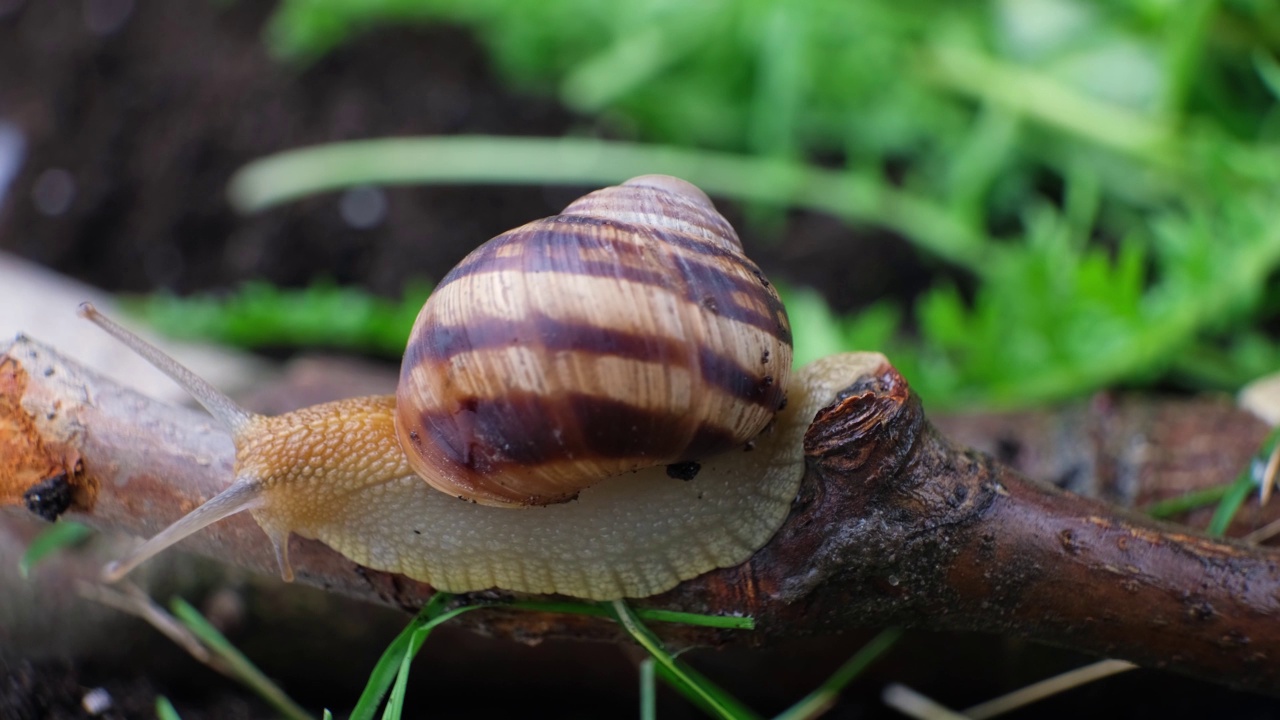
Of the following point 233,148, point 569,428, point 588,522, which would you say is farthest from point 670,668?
point 233,148

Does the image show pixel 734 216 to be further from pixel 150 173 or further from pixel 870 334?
pixel 150 173

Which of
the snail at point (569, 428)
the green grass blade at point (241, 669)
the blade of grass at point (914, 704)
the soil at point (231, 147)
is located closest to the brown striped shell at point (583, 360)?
the snail at point (569, 428)

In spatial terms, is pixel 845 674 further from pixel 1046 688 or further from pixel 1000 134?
pixel 1000 134

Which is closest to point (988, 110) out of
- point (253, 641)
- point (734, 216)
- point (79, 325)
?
point (734, 216)

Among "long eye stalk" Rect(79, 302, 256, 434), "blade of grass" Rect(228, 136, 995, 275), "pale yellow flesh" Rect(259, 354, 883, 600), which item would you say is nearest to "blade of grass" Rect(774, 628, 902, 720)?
"pale yellow flesh" Rect(259, 354, 883, 600)

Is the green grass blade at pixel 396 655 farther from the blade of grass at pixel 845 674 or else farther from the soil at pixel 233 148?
the soil at pixel 233 148
